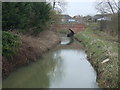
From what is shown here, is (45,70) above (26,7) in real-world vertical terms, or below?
below

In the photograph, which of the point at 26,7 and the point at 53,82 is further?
the point at 26,7

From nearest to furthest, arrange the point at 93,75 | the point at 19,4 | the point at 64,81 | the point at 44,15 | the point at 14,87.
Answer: the point at 14,87, the point at 64,81, the point at 93,75, the point at 19,4, the point at 44,15

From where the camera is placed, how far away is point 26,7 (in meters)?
19.1

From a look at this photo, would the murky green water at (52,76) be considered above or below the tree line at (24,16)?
below

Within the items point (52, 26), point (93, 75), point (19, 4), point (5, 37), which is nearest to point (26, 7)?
point (19, 4)

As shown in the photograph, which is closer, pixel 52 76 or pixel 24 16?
pixel 52 76

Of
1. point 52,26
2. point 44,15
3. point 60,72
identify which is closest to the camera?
A: point 60,72

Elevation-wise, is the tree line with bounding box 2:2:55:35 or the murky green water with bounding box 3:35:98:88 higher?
the tree line with bounding box 2:2:55:35

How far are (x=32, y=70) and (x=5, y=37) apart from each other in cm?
255

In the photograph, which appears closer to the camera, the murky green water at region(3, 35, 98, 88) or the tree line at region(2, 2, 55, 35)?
the murky green water at region(3, 35, 98, 88)

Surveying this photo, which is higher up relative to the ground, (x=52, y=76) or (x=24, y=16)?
(x=24, y=16)

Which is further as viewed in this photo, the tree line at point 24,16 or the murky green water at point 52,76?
the tree line at point 24,16

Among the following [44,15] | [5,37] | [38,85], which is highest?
[44,15]

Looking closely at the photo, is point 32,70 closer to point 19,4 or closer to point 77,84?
point 77,84
